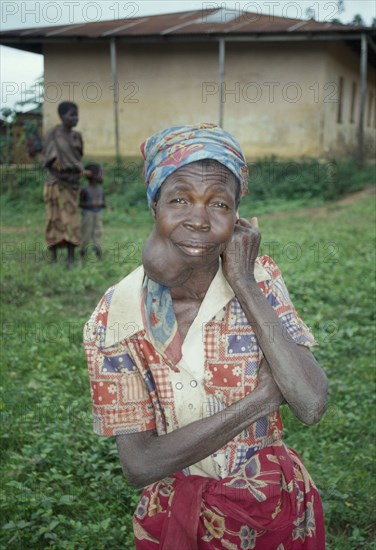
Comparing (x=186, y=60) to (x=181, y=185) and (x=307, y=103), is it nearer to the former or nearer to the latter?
(x=307, y=103)

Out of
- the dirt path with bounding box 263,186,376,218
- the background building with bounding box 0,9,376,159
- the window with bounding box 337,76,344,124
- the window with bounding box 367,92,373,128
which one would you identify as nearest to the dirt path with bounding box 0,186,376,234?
the dirt path with bounding box 263,186,376,218

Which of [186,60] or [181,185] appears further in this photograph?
[186,60]

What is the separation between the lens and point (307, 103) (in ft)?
52.4

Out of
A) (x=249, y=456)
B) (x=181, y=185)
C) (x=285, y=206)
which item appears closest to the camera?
(x=181, y=185)

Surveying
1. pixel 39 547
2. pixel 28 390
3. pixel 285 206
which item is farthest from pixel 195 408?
pixel 285 206

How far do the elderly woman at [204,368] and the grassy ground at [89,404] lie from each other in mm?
1215

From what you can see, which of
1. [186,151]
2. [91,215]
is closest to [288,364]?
[186,151]

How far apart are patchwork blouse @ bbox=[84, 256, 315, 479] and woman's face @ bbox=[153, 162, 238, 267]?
0.18m

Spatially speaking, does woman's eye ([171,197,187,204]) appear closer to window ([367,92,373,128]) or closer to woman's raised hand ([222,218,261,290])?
woman's raised hand ([222,218,261,290])

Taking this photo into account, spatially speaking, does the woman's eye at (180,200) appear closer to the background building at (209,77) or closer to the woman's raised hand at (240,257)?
the woman's raised hand at (240,257)

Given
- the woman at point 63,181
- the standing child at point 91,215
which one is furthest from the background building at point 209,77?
the woman at point 63,181

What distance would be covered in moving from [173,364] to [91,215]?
6.94 metres

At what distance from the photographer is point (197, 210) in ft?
5.53

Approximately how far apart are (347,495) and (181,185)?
201 centimetres
